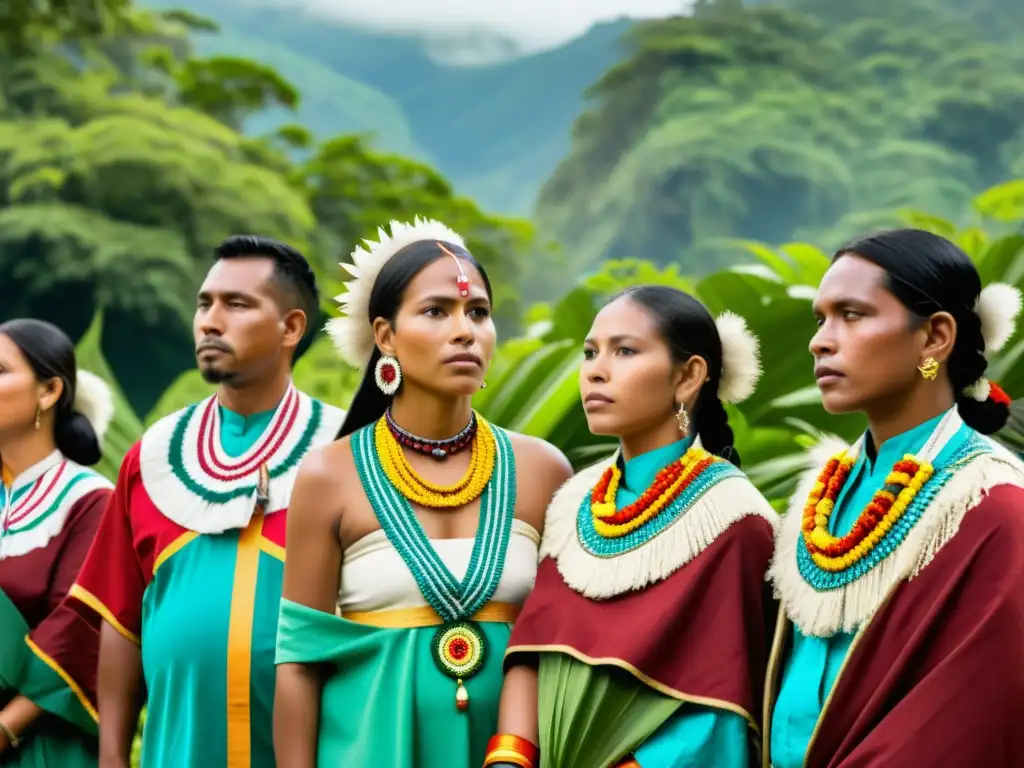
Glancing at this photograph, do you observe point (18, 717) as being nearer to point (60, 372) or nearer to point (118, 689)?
point (118, 689)

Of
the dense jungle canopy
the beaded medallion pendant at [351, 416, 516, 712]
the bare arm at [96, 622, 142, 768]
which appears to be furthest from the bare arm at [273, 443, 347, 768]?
the dense jungle canopy

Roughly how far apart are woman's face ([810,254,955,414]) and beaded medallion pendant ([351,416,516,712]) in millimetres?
721

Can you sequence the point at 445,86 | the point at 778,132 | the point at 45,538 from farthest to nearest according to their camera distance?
the point at 445,86, the point at 778,132, the point at 45,538

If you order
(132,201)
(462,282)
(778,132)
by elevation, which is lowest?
(462,282)

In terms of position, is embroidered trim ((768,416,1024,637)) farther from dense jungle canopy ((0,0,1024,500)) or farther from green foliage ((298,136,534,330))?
green foliage ((298,136,534,330))

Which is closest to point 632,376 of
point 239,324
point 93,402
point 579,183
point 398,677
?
point 398,677

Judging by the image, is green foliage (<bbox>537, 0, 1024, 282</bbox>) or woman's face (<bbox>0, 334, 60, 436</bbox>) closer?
woman's face (<bbox>0, 334, 60, 436</bbox>)

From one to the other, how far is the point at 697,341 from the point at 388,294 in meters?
0.64

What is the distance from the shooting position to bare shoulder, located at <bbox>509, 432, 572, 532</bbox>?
9.39 feet

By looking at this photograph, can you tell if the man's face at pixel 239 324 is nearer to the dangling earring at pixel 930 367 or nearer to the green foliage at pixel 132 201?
the dangling earring at pixel 930 367

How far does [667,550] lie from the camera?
102 inches

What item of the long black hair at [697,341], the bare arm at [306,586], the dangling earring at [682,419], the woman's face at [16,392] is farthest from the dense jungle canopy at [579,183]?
the bare arm at [306,586]

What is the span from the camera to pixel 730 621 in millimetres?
2516

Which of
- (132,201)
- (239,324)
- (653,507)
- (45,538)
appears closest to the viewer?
(653,507)
